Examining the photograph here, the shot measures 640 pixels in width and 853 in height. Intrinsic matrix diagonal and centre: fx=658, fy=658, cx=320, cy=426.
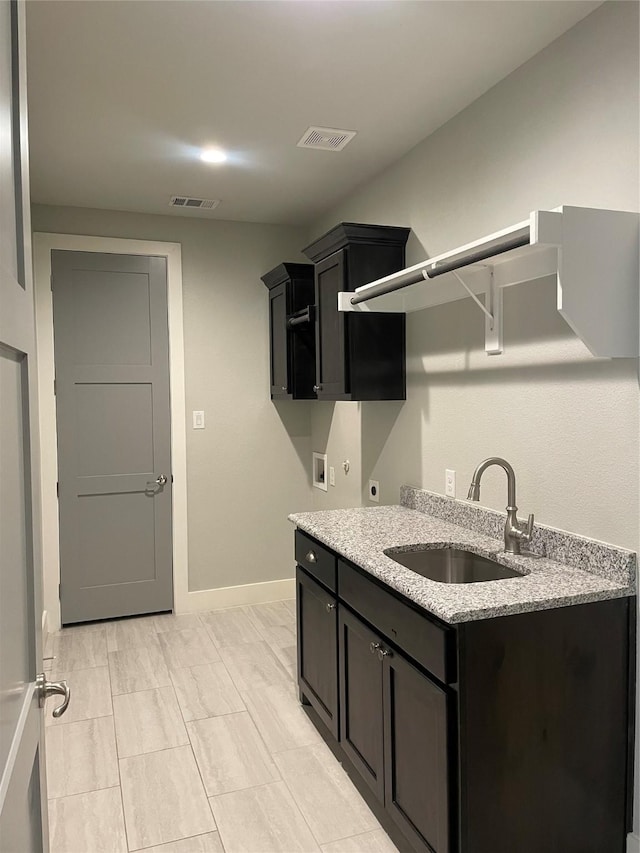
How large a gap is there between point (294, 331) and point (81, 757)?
247 cm

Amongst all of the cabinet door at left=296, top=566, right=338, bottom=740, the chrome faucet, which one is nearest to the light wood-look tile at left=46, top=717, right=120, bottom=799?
the cabinet door at left=296, top=566, right=338, bottom=740

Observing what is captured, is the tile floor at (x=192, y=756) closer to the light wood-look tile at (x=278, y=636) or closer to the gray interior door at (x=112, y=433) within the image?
the light wood-look tile at (x=278, y=636)

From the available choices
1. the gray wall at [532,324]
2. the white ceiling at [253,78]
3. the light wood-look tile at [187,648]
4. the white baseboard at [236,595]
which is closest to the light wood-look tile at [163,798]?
the light wood-look tile at [187,648]

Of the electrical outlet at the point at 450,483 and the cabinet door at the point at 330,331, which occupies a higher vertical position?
the cabinet door at the point at 330,331

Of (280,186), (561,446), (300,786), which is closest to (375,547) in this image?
(561,446)

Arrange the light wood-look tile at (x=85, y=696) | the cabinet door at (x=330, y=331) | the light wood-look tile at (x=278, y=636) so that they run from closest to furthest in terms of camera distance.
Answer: the light wood-look tile at (x=85, y=696) < the cabinet door at (x=330, y=331) < the light wood-look tile at (x=278, y=636)

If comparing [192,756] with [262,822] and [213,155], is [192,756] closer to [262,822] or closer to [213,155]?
[262,822]

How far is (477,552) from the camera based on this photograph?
2.31m

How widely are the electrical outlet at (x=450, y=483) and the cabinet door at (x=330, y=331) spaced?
0.62 metres

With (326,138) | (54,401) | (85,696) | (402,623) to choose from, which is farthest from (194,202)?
(402,623)

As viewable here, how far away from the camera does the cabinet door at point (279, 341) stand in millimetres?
4038

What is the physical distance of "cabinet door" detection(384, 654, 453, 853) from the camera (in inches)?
68.6

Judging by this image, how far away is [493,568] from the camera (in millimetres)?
2252

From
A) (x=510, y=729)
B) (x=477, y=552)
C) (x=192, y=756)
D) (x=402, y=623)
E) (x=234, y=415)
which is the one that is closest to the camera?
(x=510, y=729)
